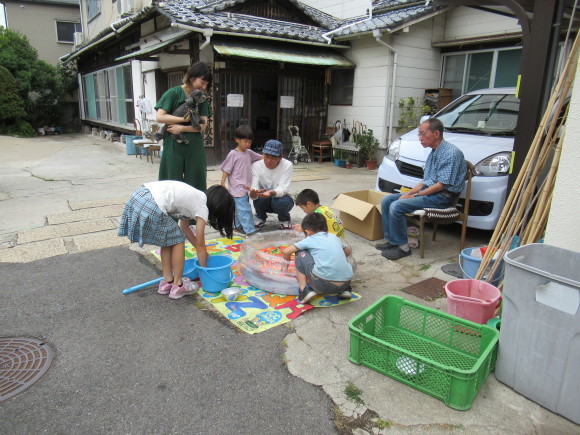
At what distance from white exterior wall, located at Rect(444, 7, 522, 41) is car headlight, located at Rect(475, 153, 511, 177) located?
5.24 metres

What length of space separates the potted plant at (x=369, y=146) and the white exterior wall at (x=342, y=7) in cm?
357

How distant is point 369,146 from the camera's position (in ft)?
32.4

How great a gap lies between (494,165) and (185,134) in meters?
3.26

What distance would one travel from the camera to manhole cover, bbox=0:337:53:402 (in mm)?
2377

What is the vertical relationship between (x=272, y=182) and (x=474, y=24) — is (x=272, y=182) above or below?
below

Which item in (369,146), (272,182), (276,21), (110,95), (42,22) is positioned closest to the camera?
(272,182)

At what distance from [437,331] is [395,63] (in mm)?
8010

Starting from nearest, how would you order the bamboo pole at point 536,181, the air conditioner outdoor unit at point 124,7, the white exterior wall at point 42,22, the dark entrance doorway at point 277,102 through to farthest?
the bamboo pole at point 536,181, the dark entrance doorway at point 277,102, the air conditioner outdoor unit at point 124,7, the white exterior wall at point 42,22

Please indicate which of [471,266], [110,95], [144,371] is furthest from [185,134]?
[110,95]

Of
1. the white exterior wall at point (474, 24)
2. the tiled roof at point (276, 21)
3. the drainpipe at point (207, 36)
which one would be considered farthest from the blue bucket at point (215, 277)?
the white exterior wall at point (474, 24)

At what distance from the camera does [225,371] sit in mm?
2518

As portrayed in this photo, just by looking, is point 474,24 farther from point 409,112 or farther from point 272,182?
point 272,182

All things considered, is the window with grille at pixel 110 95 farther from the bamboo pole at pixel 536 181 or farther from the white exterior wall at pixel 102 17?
the bamboo pole at pixel 536 181

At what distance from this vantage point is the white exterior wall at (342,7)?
439 inches
